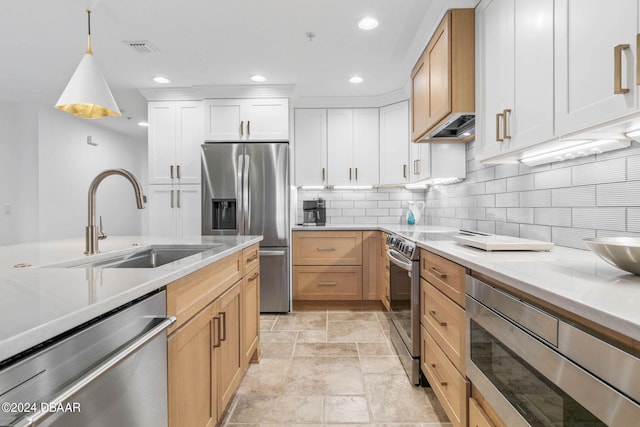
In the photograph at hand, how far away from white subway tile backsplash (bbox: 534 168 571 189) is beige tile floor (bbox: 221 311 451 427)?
136 cm

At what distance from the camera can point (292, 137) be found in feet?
12.9

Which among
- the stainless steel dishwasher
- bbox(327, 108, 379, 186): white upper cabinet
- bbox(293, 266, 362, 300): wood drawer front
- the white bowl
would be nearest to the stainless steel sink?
the stainless steel dishwasher

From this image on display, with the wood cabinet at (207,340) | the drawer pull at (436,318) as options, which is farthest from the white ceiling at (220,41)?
the drawer pull at (436,318)

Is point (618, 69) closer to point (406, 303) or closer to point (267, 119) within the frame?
point (406, 303)

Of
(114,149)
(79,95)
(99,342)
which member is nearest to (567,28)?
(99,342)

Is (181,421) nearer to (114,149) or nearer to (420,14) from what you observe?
(420,14)

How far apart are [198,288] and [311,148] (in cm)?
297

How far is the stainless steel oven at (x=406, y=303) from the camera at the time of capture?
2037 mm

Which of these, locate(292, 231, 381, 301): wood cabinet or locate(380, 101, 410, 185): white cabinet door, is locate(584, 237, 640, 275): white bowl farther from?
locate(380, 101, 410, 185): white cabinet door

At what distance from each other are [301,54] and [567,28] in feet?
6.86

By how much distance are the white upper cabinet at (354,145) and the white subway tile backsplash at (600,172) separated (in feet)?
8.19

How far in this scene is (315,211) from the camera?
3.94 m

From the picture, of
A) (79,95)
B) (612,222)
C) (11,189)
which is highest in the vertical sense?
(79,95)

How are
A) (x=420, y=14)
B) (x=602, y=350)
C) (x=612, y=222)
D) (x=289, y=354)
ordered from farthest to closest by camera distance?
(x=289, y=354) < (x=420, y=14) < (x=612, y=222) < (x=602, y=350)
